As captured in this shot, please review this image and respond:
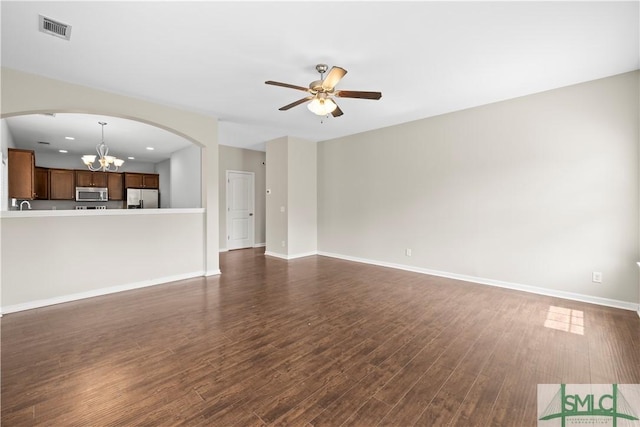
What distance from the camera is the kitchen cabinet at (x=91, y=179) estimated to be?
778 cm

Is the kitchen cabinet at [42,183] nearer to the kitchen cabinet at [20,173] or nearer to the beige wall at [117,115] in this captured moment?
the kitchen cabinet at [20,173]

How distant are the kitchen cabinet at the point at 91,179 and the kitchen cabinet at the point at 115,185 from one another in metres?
0.12

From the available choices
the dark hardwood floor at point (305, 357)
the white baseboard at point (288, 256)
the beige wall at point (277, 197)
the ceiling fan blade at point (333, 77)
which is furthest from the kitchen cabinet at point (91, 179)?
the ceiling fan blade at point (333, 77)

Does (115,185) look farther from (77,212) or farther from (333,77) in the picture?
(333,77)

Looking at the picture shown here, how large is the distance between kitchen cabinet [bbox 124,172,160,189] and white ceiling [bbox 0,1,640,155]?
19.0 ft

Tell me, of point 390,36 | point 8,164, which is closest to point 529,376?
point 390,36

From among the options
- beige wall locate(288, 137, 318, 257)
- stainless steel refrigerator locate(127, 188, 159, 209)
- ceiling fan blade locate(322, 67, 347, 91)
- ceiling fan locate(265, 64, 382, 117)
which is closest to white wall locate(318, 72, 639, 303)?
beige wall locate(288, 137, 318, 257)

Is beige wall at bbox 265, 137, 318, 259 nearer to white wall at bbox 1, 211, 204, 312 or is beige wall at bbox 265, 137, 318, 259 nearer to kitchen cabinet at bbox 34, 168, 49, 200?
white wall at bbox 1, 211, 204, 312

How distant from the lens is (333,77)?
2.64m

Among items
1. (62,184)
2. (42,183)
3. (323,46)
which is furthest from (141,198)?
(323,46)

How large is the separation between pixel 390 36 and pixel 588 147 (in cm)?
305

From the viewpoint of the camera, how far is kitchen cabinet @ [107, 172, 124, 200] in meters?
8.25

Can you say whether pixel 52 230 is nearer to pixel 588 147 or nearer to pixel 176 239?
pixel 176 239

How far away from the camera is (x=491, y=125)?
13.8ft
